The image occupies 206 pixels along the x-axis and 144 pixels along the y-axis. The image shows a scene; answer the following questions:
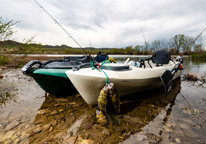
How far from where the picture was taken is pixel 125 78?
2650 mm

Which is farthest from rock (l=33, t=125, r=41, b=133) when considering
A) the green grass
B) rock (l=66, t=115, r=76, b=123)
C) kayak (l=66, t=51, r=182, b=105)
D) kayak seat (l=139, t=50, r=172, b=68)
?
the green grass

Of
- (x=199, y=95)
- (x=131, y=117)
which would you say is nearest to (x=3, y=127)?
(x=131, y=117)

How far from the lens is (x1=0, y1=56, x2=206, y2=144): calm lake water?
1857mm

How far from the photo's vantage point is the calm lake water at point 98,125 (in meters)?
1.86

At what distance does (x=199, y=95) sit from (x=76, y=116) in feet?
14.0

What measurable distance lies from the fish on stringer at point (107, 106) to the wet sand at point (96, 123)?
0.38 ft

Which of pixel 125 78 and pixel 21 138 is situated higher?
pixel 125 78

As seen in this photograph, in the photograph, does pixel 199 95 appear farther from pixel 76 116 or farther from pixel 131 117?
pixel 76 116

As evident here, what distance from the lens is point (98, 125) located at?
219cm

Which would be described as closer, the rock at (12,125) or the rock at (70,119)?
the rock at (12,125)

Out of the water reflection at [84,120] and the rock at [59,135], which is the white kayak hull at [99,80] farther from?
the rock at [59,135]

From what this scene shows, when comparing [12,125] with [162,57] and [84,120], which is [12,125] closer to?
[84,120]

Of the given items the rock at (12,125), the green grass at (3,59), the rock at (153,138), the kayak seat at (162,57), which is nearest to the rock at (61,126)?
the rock at (12,125)

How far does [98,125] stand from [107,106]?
431mm
